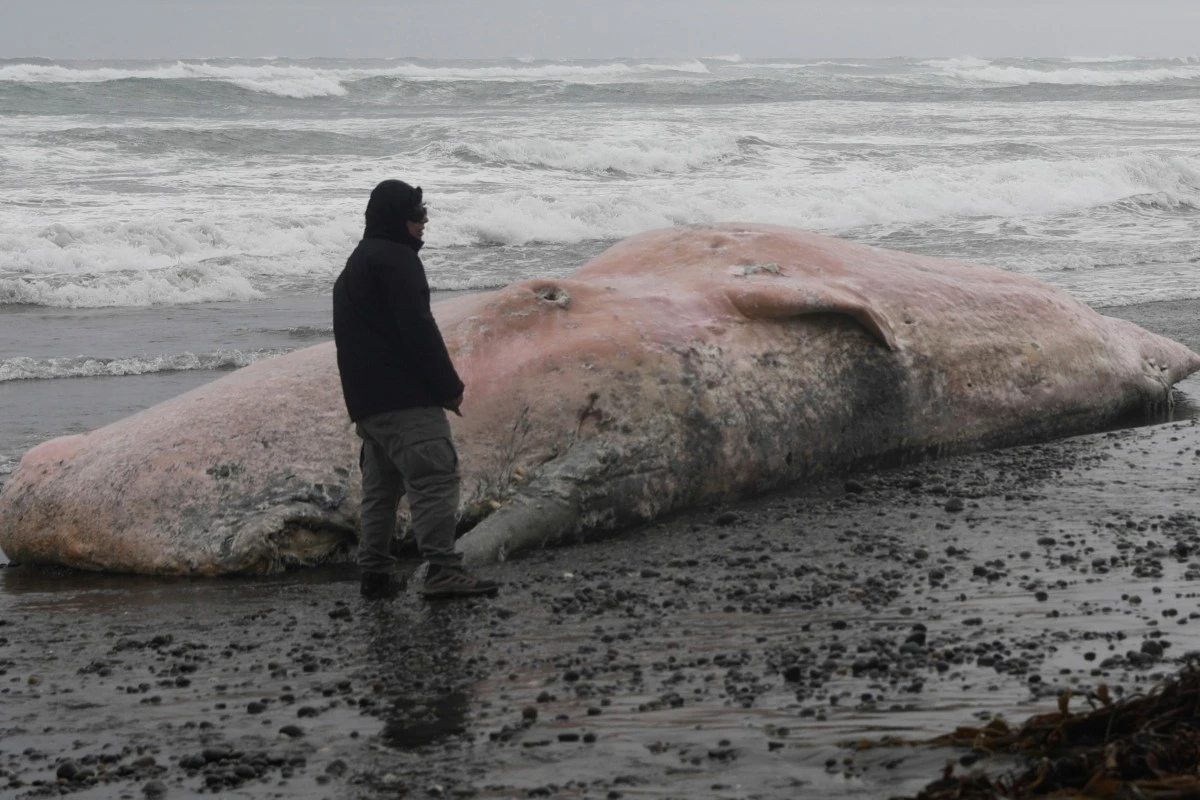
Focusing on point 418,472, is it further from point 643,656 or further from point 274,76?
point 274,76

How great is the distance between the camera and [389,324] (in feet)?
20.8

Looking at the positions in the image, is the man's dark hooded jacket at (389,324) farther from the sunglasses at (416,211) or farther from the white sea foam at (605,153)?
the white sea foam at (605,153)

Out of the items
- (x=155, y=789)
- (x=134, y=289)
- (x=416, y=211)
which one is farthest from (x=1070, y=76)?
(x=155, y=789)


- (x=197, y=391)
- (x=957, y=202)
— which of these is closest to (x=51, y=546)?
(x=197, y=391)

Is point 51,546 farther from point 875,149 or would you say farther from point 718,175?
point 875,149

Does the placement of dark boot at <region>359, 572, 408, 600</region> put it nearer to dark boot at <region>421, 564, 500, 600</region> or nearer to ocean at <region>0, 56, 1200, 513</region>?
dark boot at <region>421, 564, 500, 600</region>

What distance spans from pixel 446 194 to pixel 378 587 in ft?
63.2

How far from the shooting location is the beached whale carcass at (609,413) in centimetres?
737

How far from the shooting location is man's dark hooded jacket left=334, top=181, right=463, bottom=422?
6242 mm

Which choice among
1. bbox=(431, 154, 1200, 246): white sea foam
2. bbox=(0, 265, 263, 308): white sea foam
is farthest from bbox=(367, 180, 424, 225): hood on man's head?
bbox=(431, 154, 1200, 246): white sea foam

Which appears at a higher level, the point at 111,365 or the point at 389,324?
the point at 389,324

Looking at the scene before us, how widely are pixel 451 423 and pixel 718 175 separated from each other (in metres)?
23.8

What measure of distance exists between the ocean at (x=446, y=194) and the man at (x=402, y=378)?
143 inches

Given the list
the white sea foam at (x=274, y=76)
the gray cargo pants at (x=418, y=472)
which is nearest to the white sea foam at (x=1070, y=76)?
the white sea foam at (x=274, y=76)
